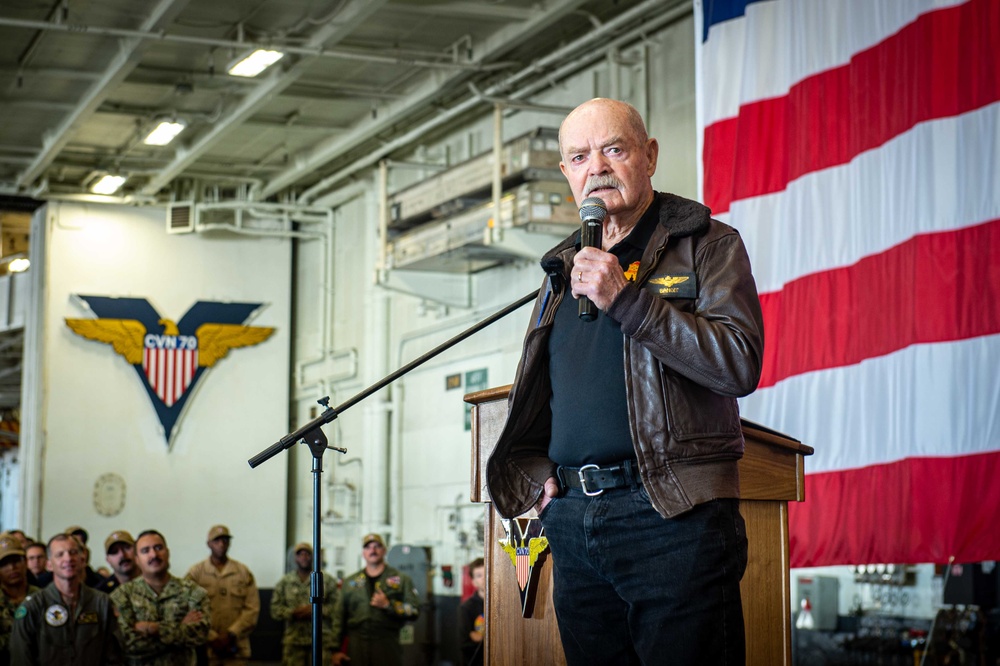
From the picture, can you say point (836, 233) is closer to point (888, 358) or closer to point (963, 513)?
point (888, 358)

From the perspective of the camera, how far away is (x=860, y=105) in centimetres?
489

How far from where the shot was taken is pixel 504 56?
10.0 meters

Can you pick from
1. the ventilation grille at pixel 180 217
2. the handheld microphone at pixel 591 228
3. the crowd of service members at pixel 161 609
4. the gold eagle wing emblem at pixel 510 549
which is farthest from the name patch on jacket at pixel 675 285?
the ventilation grille at pixel 180 217

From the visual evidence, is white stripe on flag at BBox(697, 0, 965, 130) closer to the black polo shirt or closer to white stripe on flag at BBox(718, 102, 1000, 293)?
white stripe on flag at BBox(718, 102, 1000, 293)

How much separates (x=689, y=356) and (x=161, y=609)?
6.12 metres

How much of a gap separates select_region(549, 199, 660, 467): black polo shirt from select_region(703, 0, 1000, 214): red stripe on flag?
9.09 ft

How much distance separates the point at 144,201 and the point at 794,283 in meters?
10.4

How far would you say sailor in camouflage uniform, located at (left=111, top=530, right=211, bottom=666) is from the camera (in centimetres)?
707

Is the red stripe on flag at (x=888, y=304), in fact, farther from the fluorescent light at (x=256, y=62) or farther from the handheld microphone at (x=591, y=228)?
the fluorescent light at (x=256, y=62)

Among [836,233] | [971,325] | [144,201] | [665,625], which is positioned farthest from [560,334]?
[144,201]

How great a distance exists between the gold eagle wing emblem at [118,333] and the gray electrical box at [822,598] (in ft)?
28.3

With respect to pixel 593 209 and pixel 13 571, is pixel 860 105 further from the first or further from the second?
pixel 13 571

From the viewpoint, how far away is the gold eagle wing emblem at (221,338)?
14.1 meters

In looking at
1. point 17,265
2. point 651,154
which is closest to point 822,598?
point 651,154
